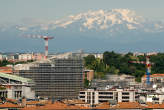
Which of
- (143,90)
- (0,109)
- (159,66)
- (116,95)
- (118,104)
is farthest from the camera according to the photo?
(159,66)

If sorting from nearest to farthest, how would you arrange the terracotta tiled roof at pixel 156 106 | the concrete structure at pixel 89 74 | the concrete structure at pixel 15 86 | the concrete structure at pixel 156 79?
1. the terracotta tiled roof at pixel 156 106
2. the concrete structure at pixel 15 86
3. the concrete structure at pixel 89 74
4. the concrete structure at pixel 156 79

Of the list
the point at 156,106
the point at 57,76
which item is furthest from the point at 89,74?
the point at 156,106

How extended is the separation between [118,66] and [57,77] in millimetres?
43430

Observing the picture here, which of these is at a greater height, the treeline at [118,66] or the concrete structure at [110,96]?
the treeline at [118,66]

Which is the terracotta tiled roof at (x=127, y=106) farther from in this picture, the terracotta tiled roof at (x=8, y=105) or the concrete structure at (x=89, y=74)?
the concrete structure at (x=89, y=74)

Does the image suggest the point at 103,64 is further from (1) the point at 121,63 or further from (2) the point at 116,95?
(2) the point at 116,95

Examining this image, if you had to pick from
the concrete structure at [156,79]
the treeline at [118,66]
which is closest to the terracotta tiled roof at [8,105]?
the treeline at [118,66]

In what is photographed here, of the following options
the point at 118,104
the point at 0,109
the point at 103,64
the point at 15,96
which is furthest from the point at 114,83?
the point at 0,109

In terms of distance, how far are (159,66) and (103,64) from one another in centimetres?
2002

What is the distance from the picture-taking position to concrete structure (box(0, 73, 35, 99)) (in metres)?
Answer: 125

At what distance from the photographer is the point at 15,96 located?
412ft

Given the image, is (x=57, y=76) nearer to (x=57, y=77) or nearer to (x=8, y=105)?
(x=57, y=77)

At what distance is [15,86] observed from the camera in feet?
426

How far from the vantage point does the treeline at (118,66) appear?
16938 centimetres
